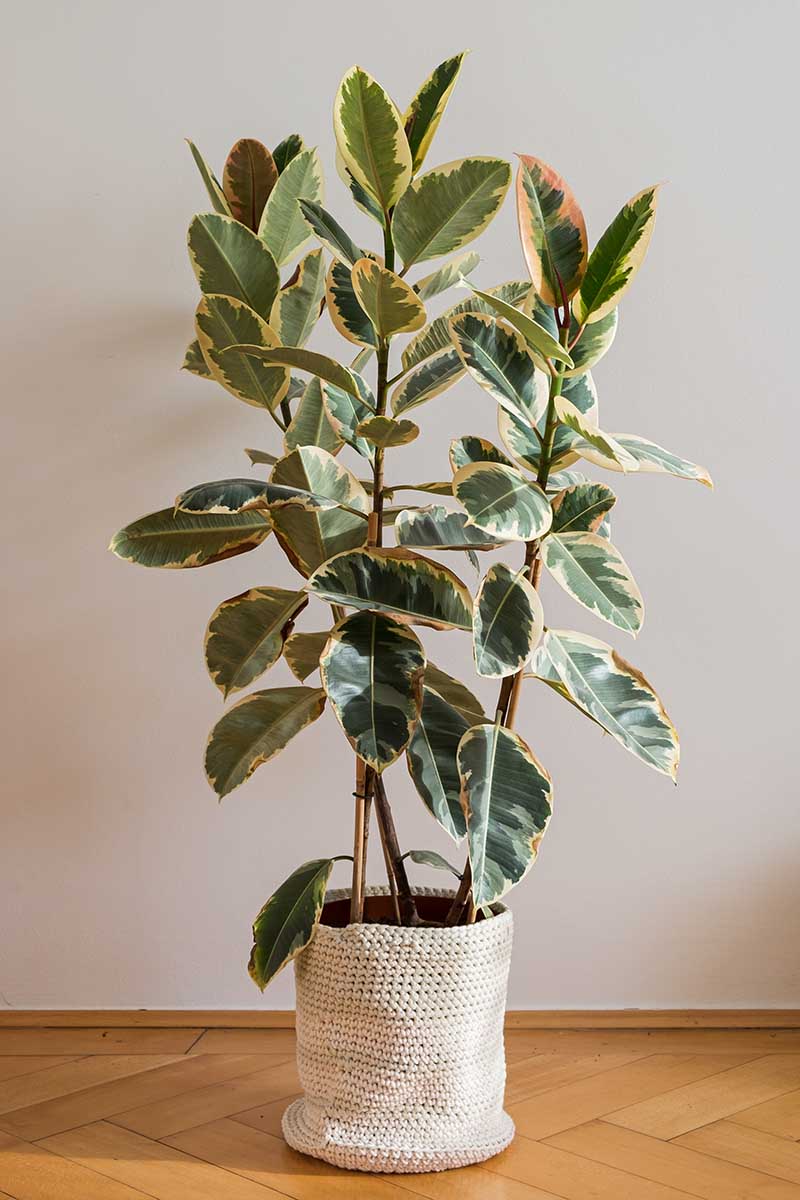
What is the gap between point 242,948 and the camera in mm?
1674

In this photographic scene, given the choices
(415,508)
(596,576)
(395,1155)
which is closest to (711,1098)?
(395,1155)

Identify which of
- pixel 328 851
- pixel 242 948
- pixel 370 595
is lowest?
pixel 242 948

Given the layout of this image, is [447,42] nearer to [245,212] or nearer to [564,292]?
[245,212]

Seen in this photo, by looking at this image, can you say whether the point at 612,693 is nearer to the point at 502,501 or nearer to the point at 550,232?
the point at 502,501

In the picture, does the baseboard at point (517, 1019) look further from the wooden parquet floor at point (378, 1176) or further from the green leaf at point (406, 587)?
the green leaf at point (406, 587)

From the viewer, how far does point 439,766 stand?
125 cm

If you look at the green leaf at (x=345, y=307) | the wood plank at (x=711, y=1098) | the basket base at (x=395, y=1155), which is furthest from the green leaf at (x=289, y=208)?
the wood plank at (x=711, y=1098)

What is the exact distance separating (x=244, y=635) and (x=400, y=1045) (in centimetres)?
46

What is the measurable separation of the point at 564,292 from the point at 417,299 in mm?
143

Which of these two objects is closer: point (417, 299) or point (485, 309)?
point (417, 299)

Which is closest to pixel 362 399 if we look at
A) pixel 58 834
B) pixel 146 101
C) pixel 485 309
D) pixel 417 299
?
pixel 417 299

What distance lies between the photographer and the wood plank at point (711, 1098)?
1.36m

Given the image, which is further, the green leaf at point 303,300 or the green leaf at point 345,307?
the green leaf at point 303,300

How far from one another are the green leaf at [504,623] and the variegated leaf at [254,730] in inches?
10.1
